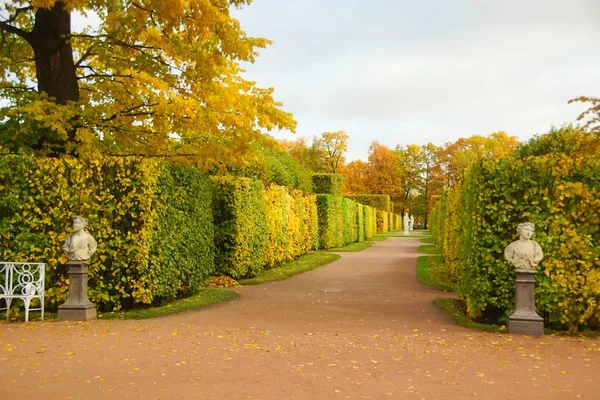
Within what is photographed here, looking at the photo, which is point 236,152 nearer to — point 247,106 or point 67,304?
point 247,106

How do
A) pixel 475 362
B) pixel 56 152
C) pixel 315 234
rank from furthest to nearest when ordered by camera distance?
pixel 315 234, pixel 56 152, pixel 475 362

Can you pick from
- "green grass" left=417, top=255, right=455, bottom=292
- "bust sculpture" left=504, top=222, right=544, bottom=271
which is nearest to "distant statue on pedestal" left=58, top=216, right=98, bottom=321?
"bust sculpture" left=504, top=222, right=544, bottom=271

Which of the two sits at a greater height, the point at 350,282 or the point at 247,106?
the point at 247,106

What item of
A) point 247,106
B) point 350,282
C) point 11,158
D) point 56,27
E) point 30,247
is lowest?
point 350,282

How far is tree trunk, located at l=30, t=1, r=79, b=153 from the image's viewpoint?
11547 millimetres

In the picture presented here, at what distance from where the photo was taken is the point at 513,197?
8492 millimetres

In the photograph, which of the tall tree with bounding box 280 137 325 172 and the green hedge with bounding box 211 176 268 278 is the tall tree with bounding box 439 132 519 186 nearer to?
the tall tree with bounding box 280 137 325 172

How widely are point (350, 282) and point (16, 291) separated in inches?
304

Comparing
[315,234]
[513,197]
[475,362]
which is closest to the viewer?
[475,362]

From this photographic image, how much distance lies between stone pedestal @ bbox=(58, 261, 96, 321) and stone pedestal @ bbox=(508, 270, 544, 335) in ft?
20.9

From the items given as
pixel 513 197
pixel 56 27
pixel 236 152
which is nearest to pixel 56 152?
pixel 56 27

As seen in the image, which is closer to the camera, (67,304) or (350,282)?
(67,304)

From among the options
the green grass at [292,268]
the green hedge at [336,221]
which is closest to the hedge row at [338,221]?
the green hedge at [336,221]

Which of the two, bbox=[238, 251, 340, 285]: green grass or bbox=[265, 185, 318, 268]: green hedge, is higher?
bbox=[265, 185, 318, 268]: green hedge
